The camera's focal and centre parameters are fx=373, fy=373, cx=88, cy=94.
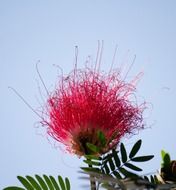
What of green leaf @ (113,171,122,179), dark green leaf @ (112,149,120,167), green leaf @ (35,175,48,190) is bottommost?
green leaf @ (113,171,122,179)

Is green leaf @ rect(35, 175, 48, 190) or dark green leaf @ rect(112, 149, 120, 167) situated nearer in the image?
dark green leaf @ rect(112, 149, 120, 167)

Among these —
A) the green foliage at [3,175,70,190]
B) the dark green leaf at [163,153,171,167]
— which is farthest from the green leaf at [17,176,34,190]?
the dark green leaf at [163,153,171,167]

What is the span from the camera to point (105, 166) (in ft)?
5.91

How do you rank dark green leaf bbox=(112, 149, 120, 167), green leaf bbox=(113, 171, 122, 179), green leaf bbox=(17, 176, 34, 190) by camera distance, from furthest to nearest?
green leaf bbox=(17, 176, 34, 190) → dark green leaf bbox=(112, 149, 120, 167) → green leaf bbox=(113, 171, 122, 179)

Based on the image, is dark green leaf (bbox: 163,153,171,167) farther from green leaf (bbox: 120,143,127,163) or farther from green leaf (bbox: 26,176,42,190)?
green leaf (bbox: 26,176,42,190)

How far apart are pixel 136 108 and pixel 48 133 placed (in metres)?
0.66

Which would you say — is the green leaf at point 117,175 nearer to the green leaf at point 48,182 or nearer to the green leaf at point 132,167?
the green leaf at point 132,167

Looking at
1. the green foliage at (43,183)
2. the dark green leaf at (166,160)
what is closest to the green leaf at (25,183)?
the green foliage at (43,183)

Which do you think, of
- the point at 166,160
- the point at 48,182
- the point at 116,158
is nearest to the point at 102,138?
the point at 116,158

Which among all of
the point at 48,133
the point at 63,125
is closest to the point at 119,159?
the point at 63,125

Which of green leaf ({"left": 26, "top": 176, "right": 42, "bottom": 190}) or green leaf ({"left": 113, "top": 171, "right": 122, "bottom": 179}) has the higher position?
green leaf ({"left": 26, "top": 176, "right": 42, "bottom": 190})

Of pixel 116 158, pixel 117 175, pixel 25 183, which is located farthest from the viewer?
pixel 25 183

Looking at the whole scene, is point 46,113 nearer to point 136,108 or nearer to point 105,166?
point 136,108

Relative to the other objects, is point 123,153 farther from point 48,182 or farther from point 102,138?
point 48,182
